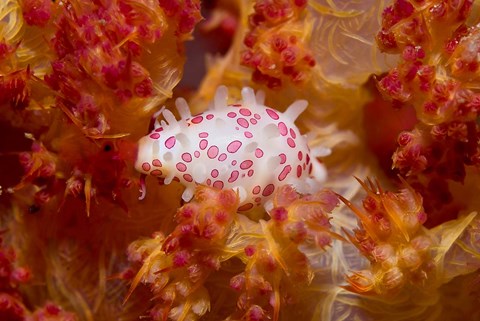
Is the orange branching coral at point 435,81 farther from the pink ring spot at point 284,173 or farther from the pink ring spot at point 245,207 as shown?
the pink ring spot at point 245,207

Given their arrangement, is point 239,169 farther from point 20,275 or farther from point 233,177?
point 20,275

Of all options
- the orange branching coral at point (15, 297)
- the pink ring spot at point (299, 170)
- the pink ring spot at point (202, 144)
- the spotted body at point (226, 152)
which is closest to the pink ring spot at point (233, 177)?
the spotted body at point (226, 152)

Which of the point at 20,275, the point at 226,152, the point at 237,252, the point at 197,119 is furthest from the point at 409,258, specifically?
the point at 20,275

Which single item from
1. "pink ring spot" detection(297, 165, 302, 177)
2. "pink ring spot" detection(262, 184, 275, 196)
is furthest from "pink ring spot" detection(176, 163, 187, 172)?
"pink ring spot" detection(297, 165, 302, 177)

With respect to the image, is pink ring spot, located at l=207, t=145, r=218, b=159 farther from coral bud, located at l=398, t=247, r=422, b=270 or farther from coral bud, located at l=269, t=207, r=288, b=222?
coral bud, located at l=398, t=247, r=422, b=270

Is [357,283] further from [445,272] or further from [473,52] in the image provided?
[473,52]

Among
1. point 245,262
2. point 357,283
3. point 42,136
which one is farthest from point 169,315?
point 42,136
